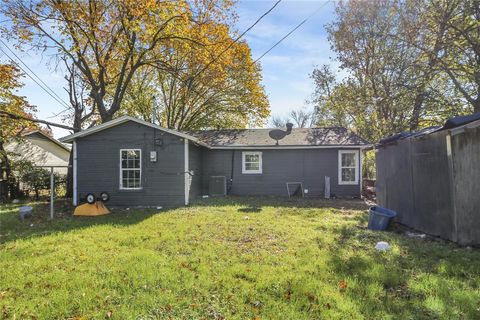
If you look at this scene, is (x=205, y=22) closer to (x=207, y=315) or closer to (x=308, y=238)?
(x=308, y=238)

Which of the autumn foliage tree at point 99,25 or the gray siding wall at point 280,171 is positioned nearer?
the autumn foliage tree at point 99,25

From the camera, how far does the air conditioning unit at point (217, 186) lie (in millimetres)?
14250

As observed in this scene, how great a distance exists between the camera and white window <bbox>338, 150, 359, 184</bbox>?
14.1 metres

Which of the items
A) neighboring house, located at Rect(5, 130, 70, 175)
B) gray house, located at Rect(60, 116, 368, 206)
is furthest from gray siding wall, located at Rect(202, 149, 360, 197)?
neighboring house, located at Rect(5, 130, 70, 175)

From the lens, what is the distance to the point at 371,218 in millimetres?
7297

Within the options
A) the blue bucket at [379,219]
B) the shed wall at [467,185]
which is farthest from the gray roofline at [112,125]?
the shed wall at [467,185]

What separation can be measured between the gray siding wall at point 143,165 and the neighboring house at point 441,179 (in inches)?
275

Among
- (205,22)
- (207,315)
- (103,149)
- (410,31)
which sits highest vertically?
(205,22)

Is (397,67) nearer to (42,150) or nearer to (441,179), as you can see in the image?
(441,179)

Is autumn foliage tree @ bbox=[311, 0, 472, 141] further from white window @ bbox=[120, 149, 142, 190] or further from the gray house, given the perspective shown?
white window @ bbox=[120, 149, 142, 190]

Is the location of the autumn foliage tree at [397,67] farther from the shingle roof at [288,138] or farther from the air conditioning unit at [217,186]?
the air conditioning unit at [217,186]

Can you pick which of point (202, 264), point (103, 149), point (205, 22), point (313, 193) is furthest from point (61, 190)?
point (202, 264)

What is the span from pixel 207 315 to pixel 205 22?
15.9 metres

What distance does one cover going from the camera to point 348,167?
1418 cm
